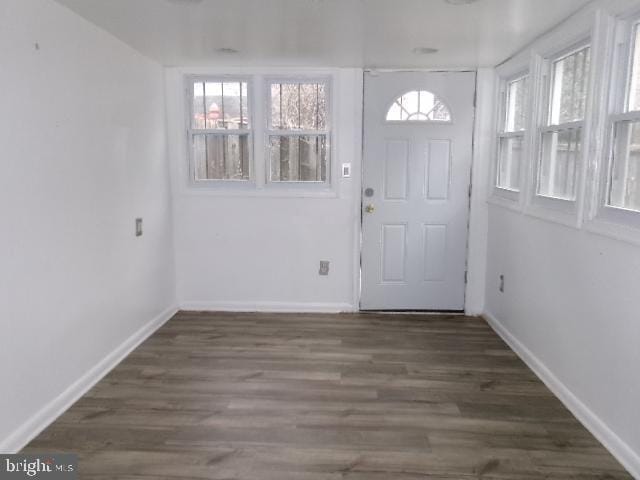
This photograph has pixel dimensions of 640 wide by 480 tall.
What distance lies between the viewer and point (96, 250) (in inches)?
122

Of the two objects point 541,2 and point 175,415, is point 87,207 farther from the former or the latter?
point 541,2

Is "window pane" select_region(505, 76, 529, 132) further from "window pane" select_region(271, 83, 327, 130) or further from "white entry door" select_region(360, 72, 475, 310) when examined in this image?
"window pane" select_region(271, 83, 327, 130)

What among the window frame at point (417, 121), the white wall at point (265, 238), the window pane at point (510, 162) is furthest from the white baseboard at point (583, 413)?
the window frame at point (417, 121)

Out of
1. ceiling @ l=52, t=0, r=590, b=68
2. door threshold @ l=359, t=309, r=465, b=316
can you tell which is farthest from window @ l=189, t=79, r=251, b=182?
door threshold @ l=359, t=309, r=465, b=316

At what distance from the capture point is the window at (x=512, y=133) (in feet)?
12.5

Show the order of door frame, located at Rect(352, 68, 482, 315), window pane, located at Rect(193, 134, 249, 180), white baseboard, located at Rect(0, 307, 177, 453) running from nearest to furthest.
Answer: white baseboard, located at Rect(0, 307, 177, 453) < door frame, located at Rect(352, 68, 482, 315) < window pane, located at Rect(193, 134, 249, 180)

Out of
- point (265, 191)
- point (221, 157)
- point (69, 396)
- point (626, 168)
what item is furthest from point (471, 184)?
point (69, 396)

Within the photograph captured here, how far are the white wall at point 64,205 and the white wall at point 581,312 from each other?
2.80m

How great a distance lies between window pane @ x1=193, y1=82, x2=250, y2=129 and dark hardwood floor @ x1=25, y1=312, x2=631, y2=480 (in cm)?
188

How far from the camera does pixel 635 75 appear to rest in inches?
93.0

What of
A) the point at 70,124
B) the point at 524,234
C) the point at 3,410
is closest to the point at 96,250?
Result: the point at 70,124

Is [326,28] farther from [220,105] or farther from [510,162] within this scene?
[510,162]

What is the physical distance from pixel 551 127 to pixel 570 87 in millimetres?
253

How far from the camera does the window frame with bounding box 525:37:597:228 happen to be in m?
2.63
